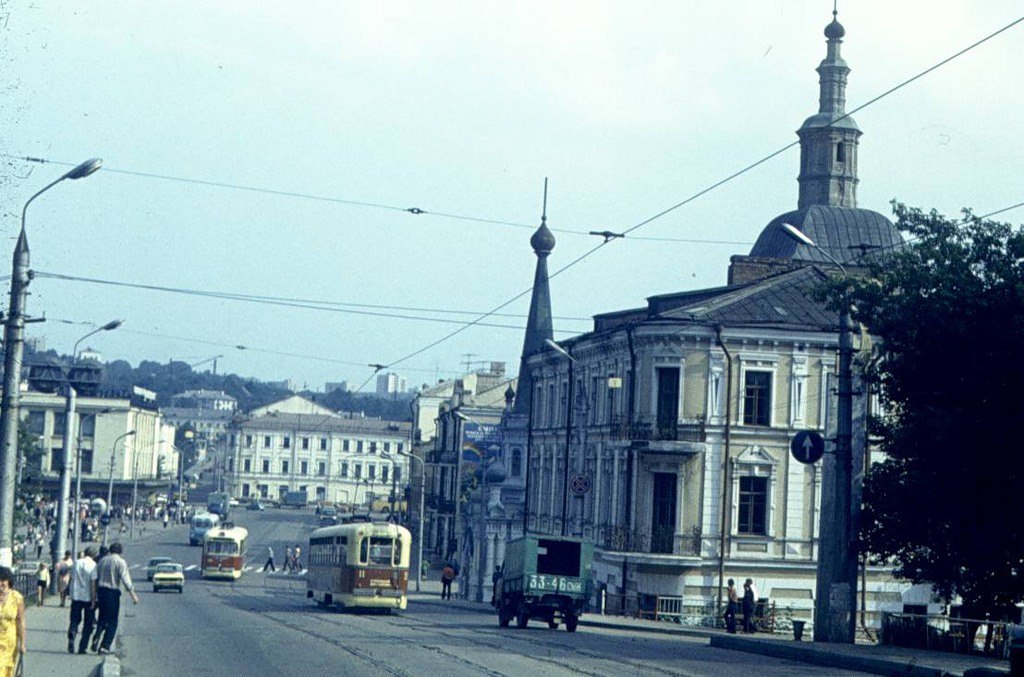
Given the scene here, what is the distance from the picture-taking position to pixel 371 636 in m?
30.1

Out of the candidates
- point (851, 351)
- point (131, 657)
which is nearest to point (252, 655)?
point (131, 657)

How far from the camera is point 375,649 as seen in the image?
25.7 metres

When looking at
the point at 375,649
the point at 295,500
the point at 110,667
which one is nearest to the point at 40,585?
the point at 375,649

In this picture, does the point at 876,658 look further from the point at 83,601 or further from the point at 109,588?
the point at 83,601

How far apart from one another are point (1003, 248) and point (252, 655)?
56.5 feet

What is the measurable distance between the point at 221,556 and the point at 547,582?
42928 mm

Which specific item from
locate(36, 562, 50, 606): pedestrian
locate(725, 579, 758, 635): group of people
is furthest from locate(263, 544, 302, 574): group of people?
locate(36, 562, 50, 606): pedestrian

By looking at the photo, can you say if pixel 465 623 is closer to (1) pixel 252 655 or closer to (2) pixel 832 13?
(1) pixel 252 655

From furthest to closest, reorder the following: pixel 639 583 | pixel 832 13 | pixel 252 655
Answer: pixel 832 13
pixel 639 583
pixel 252 655

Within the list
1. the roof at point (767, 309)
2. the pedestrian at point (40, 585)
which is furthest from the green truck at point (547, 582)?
the roof at point (767, 309)

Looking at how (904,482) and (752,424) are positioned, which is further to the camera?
(752,424)

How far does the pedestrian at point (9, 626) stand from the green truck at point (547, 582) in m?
27.8

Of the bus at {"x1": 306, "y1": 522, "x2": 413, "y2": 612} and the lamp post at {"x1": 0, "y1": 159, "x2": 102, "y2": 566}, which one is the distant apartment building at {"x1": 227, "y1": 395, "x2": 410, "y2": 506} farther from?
the lamp post at {"x1": 0, "y1": 159, "x2": 102, "y2": 566}

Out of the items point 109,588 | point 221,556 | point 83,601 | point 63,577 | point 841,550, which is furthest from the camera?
point 221,556
